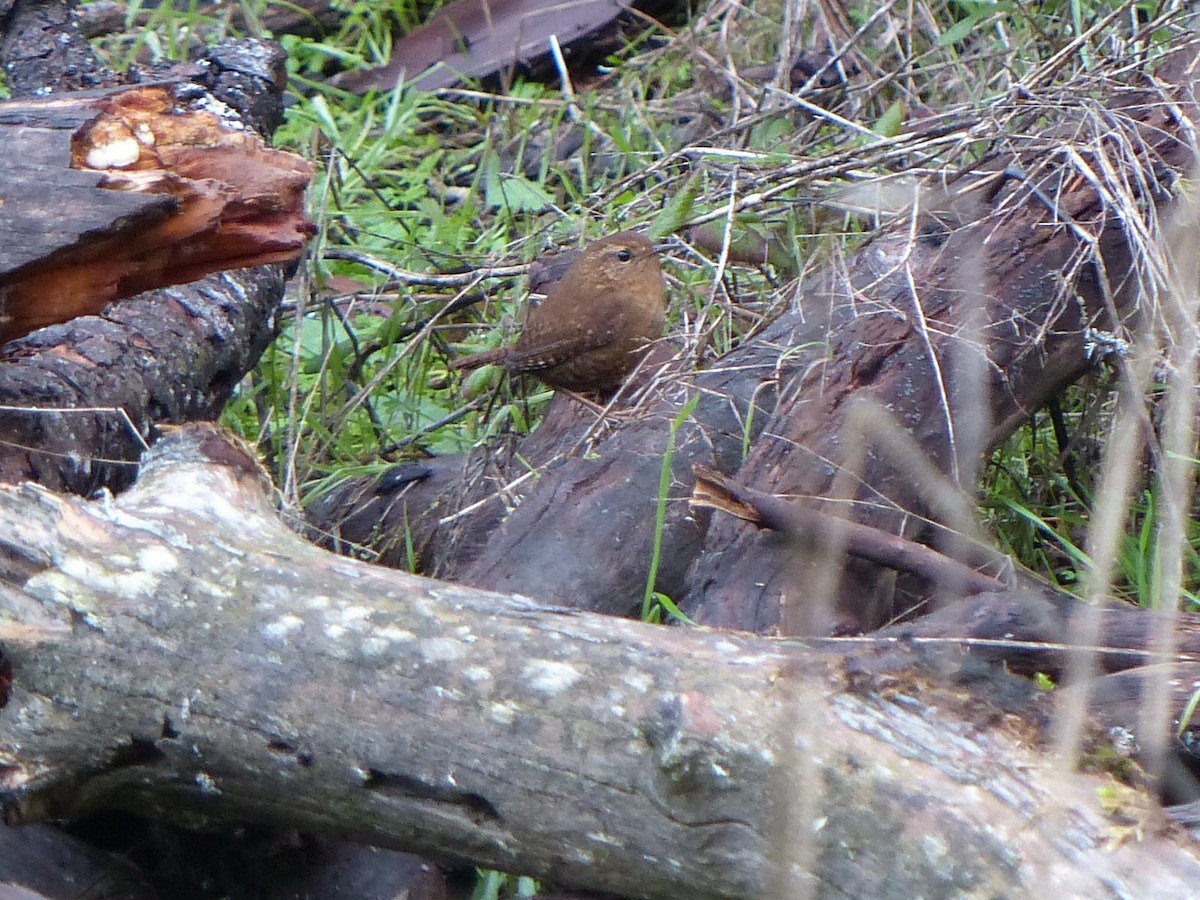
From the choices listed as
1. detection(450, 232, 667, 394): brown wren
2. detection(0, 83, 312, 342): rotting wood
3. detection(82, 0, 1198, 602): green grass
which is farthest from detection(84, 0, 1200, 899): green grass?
detection(0, 83, 312, 342): rotting wood

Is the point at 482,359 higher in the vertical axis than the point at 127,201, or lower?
lower

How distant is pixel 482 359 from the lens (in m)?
4.00

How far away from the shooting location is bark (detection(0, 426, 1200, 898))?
1.63 meters

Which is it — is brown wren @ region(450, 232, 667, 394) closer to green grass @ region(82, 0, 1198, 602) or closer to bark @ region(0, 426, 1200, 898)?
green grass @ region(82, 0, 1198, 602)

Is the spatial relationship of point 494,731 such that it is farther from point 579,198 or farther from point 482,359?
point 579,198

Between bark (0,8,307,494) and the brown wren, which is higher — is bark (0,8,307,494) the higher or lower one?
the higher one

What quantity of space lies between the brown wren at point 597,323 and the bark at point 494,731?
1.84 m

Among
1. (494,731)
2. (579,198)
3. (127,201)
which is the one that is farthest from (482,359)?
(494,731)

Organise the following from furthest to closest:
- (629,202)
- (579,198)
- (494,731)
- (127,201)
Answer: (579,198), (629,202), (127,201), (494,731)

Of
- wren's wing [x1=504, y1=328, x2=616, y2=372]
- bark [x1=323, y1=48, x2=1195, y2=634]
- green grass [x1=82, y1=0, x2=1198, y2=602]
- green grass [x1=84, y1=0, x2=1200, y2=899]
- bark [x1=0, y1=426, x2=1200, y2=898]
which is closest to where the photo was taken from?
bark [x1=0, y1=426, x2=1200, y2=898]

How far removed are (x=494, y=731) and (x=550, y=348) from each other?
2.12m

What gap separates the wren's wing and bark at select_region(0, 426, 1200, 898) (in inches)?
70.4

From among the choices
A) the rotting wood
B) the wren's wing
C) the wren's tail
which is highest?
the rotting wood

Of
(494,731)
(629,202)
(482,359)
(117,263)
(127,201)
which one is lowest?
(482,359)
